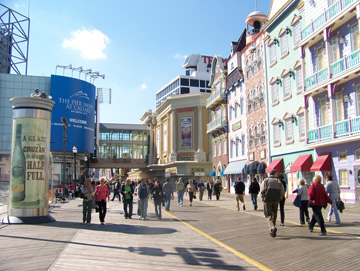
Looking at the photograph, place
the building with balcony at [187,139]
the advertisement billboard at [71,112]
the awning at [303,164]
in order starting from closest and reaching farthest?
the awning at [303,164] → the building with balcony at [187,139] → the advertisement billboard at [71,112]

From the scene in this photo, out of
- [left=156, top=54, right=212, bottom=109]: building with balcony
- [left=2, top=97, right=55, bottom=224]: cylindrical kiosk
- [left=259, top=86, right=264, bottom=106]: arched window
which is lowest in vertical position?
[left=2, top=97, right=55, bottom=224]: cylindrical kiosk

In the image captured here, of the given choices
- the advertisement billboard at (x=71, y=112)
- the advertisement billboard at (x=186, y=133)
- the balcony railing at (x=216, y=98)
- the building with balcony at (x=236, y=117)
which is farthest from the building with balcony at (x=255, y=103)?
the advertisement billboard at (x=71, y=112)

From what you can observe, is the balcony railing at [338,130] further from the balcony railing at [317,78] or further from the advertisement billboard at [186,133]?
the advertisement billboard at [186,133]

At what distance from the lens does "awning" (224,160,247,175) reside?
36.1 metres

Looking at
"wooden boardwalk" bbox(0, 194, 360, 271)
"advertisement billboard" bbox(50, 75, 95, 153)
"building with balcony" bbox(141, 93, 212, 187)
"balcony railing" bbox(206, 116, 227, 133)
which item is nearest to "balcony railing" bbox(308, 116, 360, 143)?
"wooden boardwalk" bbox(0, 194, 360, 271)

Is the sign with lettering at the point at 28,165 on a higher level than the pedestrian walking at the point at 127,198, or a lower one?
higher

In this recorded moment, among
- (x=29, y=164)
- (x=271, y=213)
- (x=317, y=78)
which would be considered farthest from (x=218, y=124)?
(x=271, y=213)

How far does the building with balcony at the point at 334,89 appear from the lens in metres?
19.6

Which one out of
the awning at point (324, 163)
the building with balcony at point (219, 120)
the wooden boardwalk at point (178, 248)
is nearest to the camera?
the wooden boardwalk at point (178, 248)

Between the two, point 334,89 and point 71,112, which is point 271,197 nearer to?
point 334,89

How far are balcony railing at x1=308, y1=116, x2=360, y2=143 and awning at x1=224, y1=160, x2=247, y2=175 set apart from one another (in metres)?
13.2

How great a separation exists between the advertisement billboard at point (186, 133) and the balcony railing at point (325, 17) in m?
42.6

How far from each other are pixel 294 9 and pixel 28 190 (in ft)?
74.2

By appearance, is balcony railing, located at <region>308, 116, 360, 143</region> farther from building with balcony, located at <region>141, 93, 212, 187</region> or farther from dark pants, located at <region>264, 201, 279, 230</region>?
building with balcony, located at <region>141, 93, 212, 187</region>
